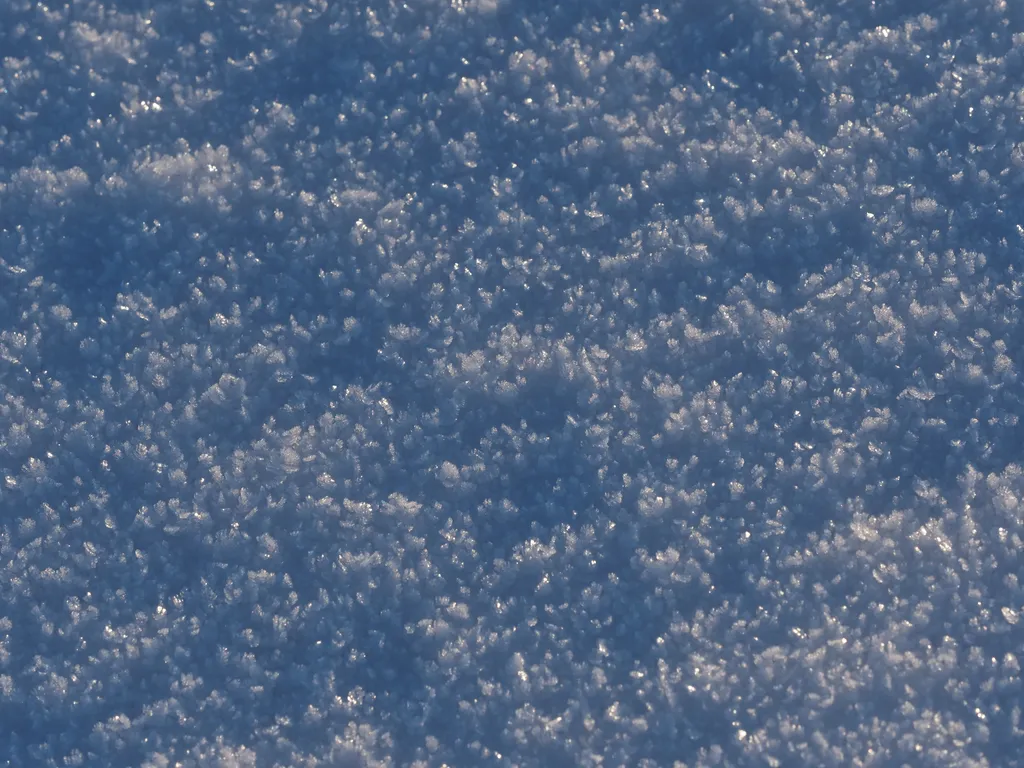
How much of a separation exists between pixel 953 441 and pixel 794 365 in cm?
95

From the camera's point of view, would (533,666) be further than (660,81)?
No

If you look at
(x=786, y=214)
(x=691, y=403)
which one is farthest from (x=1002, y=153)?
(x=691, y=403)

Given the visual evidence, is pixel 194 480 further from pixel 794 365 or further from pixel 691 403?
pixel 794 365

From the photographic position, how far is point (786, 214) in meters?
7.18

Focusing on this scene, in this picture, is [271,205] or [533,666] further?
[271,205]

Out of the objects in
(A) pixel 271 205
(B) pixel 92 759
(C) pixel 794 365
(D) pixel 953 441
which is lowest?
(B) pixel 92 759

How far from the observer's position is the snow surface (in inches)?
269

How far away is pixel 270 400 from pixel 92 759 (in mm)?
2151

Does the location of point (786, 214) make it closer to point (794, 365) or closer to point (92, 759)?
point (794, 365)

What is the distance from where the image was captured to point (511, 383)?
7066 millimetres

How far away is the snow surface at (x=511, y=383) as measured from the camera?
6.84 meters

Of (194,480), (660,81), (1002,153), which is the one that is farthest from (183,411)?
(1002,153)

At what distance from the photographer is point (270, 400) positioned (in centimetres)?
718

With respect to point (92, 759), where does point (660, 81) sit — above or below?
above
